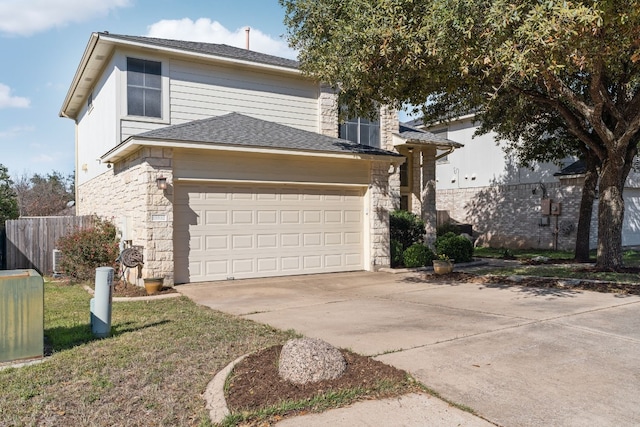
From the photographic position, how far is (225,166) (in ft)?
35.9

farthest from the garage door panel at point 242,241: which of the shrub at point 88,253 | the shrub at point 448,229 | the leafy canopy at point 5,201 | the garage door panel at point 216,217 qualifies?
the leafy canopy at point 5,201

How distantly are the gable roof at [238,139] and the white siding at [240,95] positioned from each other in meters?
0.56

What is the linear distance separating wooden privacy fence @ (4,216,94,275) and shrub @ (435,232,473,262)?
1038cm

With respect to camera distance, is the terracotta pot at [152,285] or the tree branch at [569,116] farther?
the tree branch at [569,116]

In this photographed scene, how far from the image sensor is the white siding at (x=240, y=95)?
12508mm

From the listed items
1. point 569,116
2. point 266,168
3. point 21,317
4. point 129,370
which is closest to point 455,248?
point 569,116

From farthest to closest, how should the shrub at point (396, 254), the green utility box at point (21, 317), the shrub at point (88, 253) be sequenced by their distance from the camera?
the shrub at point (396, 254) → the shrub at point (88, 253) → the green utility box at point (21, 317)

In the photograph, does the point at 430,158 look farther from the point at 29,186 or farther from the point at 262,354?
the point at 29,186

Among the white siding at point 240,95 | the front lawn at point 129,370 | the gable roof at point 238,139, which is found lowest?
the front lawn at point 129,370

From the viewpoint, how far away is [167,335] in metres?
5.97

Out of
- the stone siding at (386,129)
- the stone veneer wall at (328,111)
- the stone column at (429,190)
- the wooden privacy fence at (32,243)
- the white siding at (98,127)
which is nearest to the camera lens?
the white siding at (98,127)

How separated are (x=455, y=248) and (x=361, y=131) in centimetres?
483

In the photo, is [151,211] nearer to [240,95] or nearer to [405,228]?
[240,95]

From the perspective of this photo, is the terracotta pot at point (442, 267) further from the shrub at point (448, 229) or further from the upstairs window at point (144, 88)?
the upstairs window at point (144, 88)
